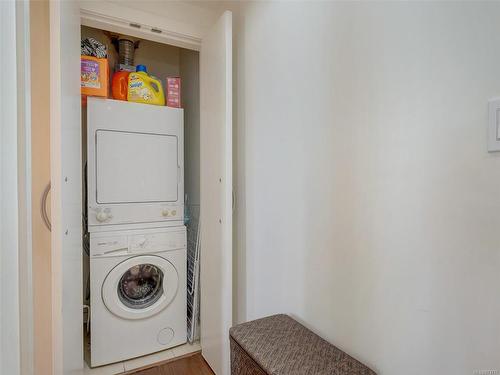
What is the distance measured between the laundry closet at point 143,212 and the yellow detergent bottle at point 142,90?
75 mm

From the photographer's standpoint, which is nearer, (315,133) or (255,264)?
(315,133)

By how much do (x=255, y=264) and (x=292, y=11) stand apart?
4.39 feet

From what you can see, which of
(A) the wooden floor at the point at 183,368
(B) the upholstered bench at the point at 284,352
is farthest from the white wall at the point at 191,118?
(B) the upholstered bench at the point at 284,352

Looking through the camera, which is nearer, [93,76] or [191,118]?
[93,76]

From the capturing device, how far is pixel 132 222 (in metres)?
1.89

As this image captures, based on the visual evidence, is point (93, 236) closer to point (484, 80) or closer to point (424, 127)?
point (424, 127)

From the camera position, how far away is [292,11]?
4.12 ft

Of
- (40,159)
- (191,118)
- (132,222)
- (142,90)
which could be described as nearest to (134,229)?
(132,222)

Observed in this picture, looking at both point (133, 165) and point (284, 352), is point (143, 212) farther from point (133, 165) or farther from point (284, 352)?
point (284, 352)

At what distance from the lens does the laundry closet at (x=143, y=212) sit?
1.45 meters

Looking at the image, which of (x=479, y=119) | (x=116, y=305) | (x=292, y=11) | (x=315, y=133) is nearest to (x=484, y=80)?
(x=479, y=119)

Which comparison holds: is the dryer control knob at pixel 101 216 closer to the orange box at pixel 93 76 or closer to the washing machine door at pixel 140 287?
the washing machine door at pixel 140 287

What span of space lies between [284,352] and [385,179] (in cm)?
72

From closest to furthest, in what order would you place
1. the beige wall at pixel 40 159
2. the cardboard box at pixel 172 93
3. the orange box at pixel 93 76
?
the beige wall at pixel 40 159 → the orange box at pixel 93 76 → the cardboard box at pixel 172 93
